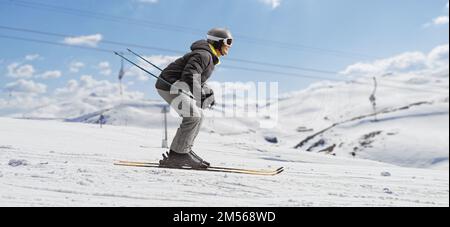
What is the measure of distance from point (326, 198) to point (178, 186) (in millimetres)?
2028

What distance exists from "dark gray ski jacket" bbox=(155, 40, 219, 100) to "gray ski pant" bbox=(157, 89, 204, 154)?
170 millimetres

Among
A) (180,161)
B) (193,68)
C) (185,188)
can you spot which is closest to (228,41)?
(193,68)

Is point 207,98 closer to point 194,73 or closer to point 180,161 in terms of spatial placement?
point 194,73

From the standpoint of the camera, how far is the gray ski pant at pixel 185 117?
283 inches

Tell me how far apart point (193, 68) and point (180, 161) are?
1696 millimetres

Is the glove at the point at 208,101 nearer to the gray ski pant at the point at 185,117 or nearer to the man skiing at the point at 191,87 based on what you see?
the man skiing at the point at 191,87

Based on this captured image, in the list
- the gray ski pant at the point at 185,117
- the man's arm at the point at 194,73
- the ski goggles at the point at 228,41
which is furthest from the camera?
the ski goggles at the point at 228,41

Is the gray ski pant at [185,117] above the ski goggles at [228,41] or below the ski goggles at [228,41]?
below

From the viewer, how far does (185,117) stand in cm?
729

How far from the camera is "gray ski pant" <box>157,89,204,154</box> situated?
7184 millimetres

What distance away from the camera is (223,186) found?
6.02m

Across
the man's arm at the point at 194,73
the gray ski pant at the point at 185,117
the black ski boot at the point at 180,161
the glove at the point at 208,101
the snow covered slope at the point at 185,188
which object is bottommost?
the snow covered slope at the point at 185,188

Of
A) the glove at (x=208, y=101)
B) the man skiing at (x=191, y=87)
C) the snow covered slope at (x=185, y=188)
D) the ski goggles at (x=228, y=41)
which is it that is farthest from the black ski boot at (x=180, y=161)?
the ski goggles at (x=228, y=41)
